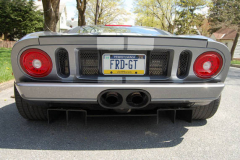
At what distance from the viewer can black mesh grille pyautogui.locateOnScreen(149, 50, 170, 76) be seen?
187cm

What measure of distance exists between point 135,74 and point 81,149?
0.90m

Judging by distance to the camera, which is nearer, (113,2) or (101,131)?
(101,131)

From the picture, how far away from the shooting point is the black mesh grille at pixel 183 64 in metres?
1.86

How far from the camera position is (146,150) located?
178cm

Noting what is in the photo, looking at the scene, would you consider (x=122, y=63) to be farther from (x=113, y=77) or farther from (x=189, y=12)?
(x=189, y=12)

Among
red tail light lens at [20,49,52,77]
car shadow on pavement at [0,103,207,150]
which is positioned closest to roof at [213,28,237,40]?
car shadow on pavement at [0,103,207,150]

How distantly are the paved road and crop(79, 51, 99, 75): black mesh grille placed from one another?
73 centimetres

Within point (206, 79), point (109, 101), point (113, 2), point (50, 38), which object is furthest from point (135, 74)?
point (113, 2)

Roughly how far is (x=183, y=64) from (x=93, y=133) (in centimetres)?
124

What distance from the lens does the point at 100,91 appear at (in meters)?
1.72

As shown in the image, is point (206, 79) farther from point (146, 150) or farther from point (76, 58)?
point (76, 58)

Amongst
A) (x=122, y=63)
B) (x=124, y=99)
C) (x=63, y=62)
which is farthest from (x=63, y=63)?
(x=124, y=99)

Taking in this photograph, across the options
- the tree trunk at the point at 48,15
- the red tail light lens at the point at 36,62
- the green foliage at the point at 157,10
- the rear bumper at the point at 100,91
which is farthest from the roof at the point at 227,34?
the red tail light lens at the point at 36,62

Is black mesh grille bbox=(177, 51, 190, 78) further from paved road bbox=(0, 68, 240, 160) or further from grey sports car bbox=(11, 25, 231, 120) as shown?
paved road bbox=(0, 68, 240, 160)
